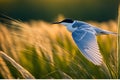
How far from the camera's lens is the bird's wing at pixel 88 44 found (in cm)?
387

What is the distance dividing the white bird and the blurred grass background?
0.19 ft

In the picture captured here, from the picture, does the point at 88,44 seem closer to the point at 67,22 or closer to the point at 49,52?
the point at 49,52

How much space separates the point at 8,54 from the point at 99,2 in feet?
2.35

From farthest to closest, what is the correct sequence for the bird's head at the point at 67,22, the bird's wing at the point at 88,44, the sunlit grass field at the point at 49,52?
the bird's head at the point at 67,22
the sunlit grass field at the point at 49,52
the bird's wing at the point at 88,44

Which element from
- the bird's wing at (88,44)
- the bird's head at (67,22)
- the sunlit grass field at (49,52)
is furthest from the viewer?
the bird's head at (67,22)

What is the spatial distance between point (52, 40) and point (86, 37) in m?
0.29

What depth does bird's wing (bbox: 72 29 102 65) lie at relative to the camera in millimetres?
3865

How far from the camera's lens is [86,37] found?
4.13 metres

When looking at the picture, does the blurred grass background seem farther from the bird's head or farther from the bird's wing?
the bird's wing

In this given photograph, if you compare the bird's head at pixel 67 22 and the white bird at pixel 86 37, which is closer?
the white bird at pixel 86 37

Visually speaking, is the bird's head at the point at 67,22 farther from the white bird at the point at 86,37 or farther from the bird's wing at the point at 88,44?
the bird's wing at the point at 88,44

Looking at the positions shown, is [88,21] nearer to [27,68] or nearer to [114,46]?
[114,46]

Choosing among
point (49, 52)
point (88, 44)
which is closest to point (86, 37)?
point (88, 44)

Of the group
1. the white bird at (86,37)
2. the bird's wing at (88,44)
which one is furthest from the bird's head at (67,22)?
the bird's wing at (88,44)
